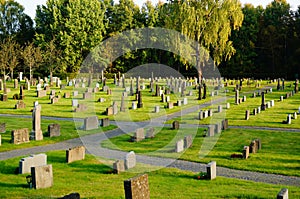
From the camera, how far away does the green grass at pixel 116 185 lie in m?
10.7

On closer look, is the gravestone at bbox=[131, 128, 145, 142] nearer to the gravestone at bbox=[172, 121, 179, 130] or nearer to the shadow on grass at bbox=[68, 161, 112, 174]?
the gravestone at bbox=[172, 121, 179, 130]

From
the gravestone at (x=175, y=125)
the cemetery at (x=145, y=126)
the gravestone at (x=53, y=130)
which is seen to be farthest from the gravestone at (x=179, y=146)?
the gravestone at (x=53, y=130)

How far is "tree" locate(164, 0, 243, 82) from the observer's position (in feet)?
158

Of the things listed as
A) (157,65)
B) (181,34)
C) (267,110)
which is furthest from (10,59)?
(267,110)

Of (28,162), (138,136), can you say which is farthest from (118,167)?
(138,136)

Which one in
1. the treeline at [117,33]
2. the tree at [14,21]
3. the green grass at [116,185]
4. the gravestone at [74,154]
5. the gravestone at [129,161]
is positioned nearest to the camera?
the green grass at [116,185]

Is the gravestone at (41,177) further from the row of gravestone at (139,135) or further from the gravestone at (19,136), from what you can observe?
the row of gravestone at (139,135)

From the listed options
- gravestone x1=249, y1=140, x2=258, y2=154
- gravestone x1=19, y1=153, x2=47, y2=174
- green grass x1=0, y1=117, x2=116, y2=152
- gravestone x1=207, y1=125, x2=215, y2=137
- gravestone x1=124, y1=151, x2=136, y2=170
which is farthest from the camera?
gravestone x1=207, y1=125, x2=215, y2=137

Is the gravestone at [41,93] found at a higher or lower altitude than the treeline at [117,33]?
lower

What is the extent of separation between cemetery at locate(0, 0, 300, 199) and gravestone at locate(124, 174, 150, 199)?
2 centimetres

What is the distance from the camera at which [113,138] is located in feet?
64.2

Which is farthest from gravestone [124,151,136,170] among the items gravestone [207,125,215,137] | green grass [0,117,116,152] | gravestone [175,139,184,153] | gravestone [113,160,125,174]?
gravestone [207,125,215,137]

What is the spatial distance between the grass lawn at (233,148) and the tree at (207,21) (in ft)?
92.9

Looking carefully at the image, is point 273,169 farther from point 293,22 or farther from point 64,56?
point 293,22
